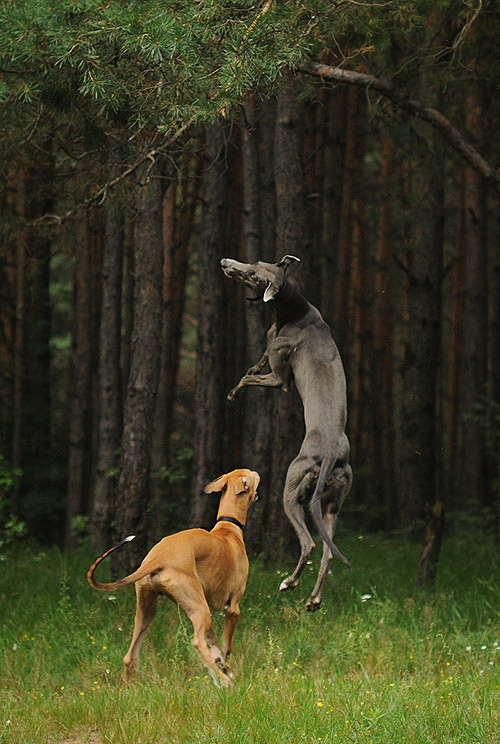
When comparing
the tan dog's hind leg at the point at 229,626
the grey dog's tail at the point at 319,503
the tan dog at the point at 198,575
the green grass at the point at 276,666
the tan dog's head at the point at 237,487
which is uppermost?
the grey dog's tail at the point at 319,503

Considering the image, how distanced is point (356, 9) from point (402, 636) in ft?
17.3

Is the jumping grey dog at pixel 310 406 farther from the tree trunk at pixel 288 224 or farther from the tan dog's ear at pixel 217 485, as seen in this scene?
the tree trunk at pixel 288 224

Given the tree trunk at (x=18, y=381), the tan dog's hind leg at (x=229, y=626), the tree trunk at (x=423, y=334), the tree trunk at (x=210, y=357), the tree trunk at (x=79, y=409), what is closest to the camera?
the tan dog's hind leg at (x=229, y=626)

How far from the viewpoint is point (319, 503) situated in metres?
3.91

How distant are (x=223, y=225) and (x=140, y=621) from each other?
24.2 feet

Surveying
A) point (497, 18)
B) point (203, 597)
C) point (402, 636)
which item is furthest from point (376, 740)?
point (497, 18)

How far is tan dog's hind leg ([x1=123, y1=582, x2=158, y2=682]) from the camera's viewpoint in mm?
6520

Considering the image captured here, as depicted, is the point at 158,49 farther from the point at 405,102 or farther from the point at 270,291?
the point at 405,102

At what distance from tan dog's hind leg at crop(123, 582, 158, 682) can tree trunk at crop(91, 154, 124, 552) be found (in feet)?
24.5

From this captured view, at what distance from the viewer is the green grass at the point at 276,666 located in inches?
239

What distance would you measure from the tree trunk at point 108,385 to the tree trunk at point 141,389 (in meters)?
4.32

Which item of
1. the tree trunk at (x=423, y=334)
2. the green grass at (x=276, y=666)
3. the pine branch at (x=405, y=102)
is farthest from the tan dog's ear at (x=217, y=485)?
the tree trunk at (x=423, y=334)

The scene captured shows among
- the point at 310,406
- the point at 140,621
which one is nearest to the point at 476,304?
the point at 140,621

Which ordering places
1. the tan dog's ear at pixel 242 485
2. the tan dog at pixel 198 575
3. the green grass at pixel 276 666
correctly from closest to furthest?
the tan dog's ear at pixel 242 485 < the green grass at pixel 276 666 < the tan dog at pixel 198 575
